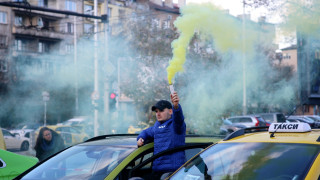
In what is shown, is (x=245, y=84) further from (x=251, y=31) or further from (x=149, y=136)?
(x=149, y=136)

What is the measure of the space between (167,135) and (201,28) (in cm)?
561

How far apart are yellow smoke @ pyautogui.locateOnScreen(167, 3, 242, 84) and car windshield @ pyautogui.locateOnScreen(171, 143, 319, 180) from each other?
1572 mm

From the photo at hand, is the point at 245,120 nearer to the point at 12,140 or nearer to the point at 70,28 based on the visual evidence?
the point at 12,140

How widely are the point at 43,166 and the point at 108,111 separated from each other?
15377 millimetres

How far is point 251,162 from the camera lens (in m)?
3.97

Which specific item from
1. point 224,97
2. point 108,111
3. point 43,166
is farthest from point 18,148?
point 43,166

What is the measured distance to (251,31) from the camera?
15.0 metres

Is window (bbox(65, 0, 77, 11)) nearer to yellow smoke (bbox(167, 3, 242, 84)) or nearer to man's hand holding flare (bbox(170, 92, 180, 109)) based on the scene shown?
yellow smoke (bbox(167, 3, 242, 84))

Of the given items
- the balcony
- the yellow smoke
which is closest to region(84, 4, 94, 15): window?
the balcony

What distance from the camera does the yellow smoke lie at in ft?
21.2

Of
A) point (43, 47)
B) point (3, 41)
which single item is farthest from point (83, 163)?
point (43, 47)

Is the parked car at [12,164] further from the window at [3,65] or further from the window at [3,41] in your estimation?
the window at [3,41]

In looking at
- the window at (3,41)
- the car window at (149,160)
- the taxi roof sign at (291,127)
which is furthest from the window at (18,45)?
the taxi roof sign at (291,127)

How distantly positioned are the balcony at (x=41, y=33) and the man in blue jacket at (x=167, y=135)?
33844mm
